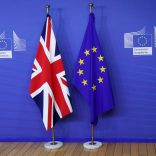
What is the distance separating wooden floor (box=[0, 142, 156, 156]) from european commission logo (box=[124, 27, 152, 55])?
120cm

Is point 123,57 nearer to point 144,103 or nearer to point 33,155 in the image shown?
point 144,103

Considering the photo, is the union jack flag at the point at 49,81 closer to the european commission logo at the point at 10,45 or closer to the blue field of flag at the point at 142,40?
the european commission logo at the point at 10,45

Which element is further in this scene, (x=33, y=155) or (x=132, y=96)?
(x=132, y=96)

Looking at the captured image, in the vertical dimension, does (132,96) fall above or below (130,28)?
below

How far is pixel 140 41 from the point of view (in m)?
3.91

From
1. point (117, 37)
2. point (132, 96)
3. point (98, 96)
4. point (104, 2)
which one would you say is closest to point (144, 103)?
point (132, 96)

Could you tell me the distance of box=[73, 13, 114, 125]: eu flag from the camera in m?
3.78

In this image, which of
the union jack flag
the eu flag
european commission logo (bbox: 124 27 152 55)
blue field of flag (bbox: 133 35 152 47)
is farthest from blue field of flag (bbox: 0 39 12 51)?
blue field of flag (bbox: 133 35 152 47)

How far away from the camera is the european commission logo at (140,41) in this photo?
390cm

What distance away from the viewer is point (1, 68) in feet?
13.6

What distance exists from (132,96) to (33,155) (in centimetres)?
146

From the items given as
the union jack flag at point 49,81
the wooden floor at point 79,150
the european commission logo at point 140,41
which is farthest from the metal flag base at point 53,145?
the european commission logo at point 140,41

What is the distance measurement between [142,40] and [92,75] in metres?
0.80

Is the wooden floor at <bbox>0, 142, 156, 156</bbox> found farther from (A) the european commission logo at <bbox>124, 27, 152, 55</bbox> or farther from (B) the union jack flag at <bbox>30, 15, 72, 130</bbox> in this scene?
(A) the european commission logo at <bbox>124, 27, 152, 55</bbox>
